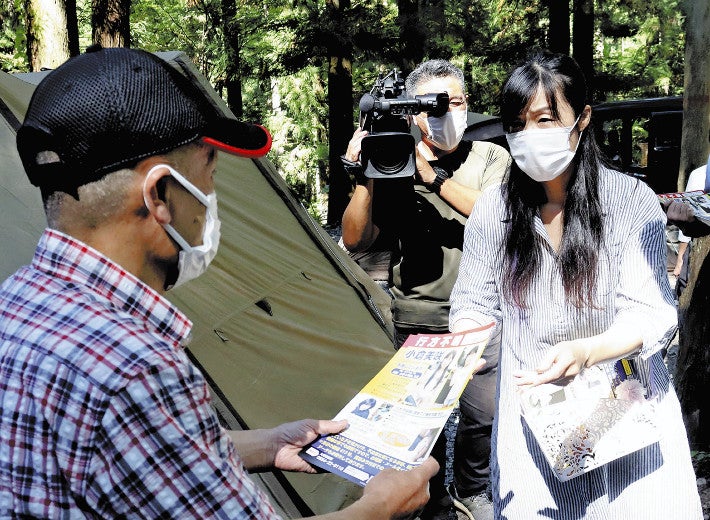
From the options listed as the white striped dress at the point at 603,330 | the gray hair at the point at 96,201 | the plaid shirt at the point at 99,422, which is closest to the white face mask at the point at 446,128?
the white striped dress at the point at 603,330

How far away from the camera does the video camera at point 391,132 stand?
106 inches

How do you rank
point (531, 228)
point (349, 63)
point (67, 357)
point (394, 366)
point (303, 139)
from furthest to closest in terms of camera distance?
1. point (303, 139)
2. point (349, 63)
3. point (531, 228)
4. point (394, 366)
5. point (67, 357)

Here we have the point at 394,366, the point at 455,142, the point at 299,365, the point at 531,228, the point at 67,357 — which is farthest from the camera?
the point at 299,365

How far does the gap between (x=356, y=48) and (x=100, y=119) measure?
34.7 ft

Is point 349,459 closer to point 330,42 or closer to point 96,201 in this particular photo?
point 96,201

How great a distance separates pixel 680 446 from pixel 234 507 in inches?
50.0

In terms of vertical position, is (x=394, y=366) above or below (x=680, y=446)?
above

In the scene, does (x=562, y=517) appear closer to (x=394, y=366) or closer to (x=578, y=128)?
(x=394, y=366)

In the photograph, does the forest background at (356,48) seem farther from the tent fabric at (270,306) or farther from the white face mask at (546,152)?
the white face mask at (546,152)

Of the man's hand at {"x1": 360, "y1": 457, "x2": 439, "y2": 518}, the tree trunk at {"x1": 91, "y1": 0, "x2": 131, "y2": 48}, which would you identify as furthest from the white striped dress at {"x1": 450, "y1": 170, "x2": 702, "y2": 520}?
the tree trunk at {"x1": 91, "y1": 0, "x2": 131, "y2": 48}

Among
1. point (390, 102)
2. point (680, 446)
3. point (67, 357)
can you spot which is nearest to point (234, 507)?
point (67, 357)

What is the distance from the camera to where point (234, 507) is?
0.98 m

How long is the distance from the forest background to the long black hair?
1.68m

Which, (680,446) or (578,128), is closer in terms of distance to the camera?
(680,446)
